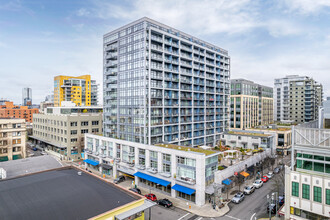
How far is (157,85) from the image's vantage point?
58.9 meters

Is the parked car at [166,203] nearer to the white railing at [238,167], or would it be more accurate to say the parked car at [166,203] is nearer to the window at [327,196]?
the white railing at [238,167]

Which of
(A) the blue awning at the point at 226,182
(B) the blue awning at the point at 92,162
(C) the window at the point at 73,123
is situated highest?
(C) the window at the point at 73,123

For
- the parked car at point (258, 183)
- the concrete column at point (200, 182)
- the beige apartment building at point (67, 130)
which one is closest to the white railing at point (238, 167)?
the parked car at point (258, 183)

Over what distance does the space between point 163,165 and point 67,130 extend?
153 ft

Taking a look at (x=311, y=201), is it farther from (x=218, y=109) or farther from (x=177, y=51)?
(x=218, y=109)

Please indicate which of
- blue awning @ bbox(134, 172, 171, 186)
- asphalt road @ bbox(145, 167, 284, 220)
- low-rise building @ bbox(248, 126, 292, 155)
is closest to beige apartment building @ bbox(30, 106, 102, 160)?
blue awning @ bbox(134, 172, 171, 186)

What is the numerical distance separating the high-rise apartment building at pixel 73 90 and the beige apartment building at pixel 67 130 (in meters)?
63.6

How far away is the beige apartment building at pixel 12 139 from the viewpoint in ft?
232

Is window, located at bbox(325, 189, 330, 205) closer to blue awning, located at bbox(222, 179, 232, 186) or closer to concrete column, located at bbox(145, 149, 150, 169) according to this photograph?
blue awning, located at bbox(222, 179, 232, 186)

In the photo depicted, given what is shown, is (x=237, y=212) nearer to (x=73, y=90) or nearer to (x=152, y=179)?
(x=152, y=179)

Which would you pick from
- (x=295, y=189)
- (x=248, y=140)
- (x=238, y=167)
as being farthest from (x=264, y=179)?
(x=295, y=189)

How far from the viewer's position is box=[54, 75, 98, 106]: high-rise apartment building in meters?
158

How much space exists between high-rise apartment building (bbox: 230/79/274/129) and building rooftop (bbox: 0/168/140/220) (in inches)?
3400

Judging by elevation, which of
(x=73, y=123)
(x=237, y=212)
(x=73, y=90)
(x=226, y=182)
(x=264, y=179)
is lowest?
(x=237, y=212)
